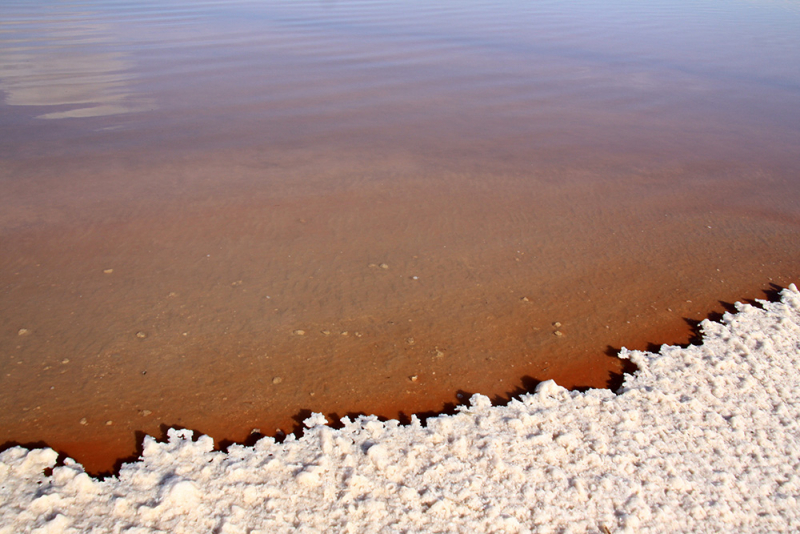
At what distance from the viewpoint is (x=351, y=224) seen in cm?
471

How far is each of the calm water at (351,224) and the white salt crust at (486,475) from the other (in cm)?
24

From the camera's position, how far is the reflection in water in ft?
23.9

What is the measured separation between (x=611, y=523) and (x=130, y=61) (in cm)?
936

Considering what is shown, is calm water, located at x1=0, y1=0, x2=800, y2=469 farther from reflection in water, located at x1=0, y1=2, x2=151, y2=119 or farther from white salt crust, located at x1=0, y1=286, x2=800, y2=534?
white salt crust, located at x1=0, y1=286, x2=800, y2=534

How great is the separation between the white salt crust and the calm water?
0.24m

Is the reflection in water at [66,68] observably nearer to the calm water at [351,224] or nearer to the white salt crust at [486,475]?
the calm water at [351,224]

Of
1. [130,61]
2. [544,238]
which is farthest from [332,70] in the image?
[544,238]

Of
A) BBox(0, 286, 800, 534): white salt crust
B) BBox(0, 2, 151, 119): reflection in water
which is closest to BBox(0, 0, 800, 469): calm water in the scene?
BBox(0, 2, 151, 119): reflection in water

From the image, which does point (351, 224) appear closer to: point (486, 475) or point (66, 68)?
point (486, 475)

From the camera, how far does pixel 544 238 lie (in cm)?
463

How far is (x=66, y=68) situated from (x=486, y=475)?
8.84 meters

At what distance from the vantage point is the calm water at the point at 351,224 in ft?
10.4

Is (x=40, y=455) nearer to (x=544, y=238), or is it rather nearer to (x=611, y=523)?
(x=611, y=523)

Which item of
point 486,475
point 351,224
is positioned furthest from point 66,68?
point 486,475
